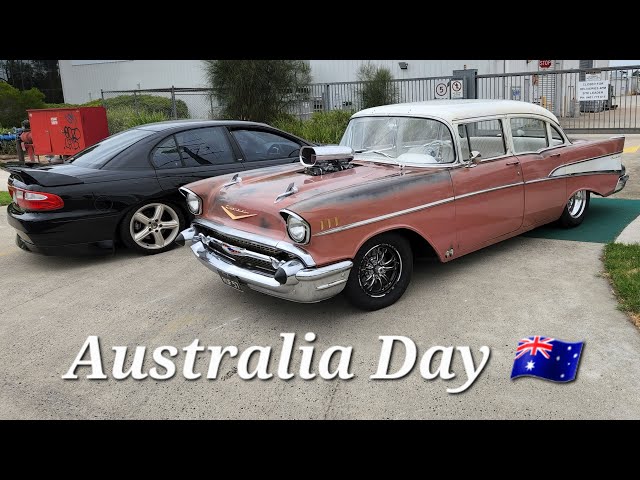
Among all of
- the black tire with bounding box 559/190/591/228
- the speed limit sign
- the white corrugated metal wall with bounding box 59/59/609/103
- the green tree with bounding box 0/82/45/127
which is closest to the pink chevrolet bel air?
the black tire with bounding box 559/190/591/228

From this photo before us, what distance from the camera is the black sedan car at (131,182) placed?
18.7 feet

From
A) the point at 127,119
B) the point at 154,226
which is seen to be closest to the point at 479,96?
the point at 127,119

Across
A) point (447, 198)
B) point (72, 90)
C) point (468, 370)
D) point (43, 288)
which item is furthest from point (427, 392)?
point (72, 90)

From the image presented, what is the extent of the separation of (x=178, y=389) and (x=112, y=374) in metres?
0.56

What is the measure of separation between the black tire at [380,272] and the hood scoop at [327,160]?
37.3 inches

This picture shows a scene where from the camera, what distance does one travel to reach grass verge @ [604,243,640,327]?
430cm

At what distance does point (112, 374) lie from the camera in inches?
148

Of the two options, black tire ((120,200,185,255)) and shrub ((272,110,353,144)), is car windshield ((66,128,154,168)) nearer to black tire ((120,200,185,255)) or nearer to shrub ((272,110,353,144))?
black tire ((120,200,185,255))

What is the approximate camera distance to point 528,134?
593 cm

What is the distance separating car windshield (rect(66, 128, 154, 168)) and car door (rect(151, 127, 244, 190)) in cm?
33

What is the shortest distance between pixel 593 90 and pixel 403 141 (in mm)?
10628

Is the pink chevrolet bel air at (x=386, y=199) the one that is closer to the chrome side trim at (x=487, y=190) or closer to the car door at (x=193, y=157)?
the chrome side trim at (x=487, y=190)

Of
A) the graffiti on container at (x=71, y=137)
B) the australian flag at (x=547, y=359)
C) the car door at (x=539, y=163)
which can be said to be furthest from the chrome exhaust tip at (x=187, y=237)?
the graffiti on container at (x=71, y=137)

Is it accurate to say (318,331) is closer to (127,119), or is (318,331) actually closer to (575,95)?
(127,119)
